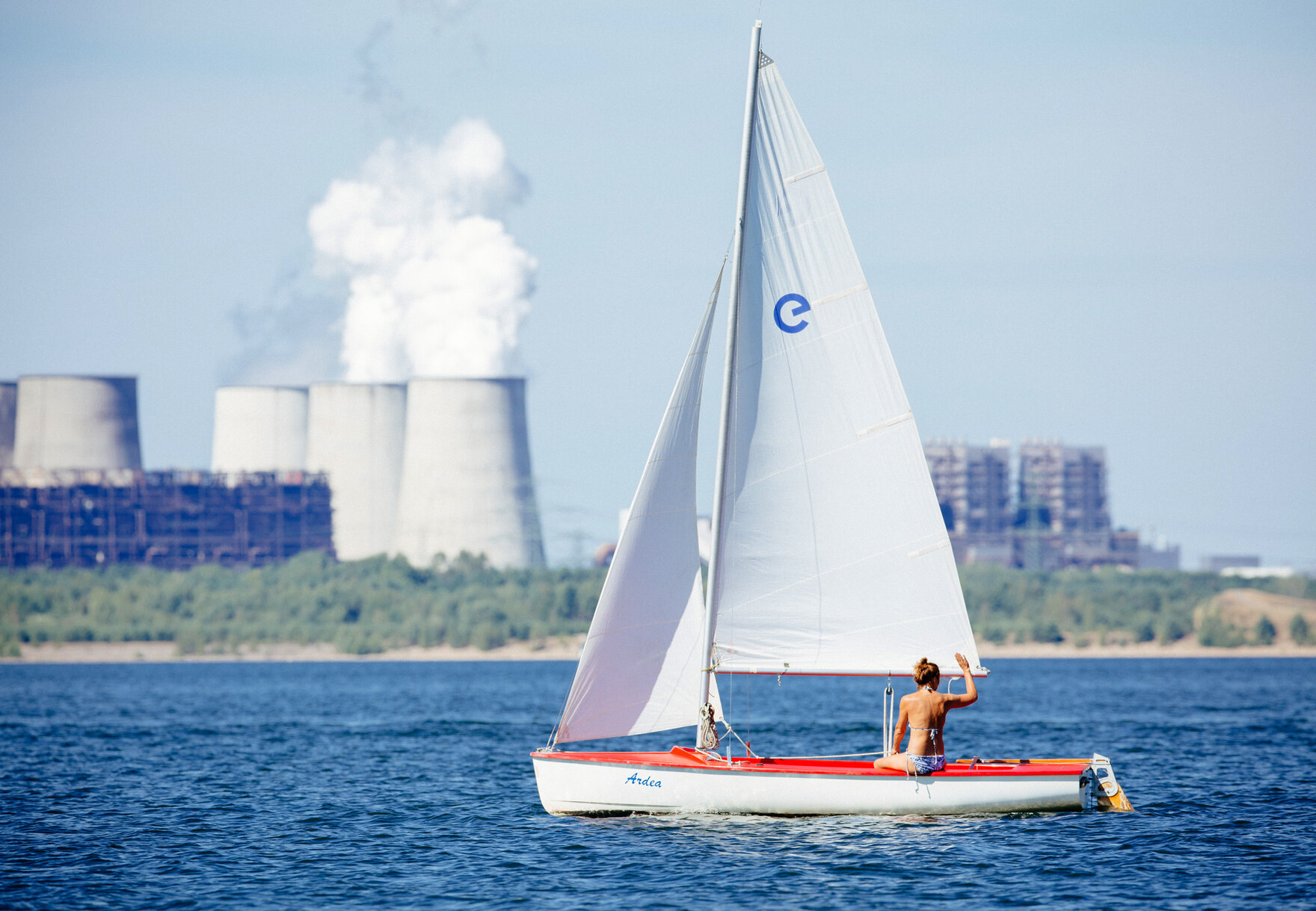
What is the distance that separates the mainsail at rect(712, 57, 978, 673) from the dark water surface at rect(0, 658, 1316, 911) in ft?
9.12

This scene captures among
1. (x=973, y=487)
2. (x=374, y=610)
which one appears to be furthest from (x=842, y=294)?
(x=973, y=487)

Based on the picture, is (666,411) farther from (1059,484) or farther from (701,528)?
(1059,484)

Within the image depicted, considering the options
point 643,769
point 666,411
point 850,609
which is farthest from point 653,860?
point 666,411

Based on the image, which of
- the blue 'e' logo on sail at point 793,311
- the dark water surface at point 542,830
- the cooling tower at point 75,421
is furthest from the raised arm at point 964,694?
the cooling tower at point 75,421

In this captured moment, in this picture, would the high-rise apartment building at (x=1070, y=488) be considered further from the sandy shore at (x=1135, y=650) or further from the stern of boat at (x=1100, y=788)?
the stern of boat at (x=1100, y=788)

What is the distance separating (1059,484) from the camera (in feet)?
577

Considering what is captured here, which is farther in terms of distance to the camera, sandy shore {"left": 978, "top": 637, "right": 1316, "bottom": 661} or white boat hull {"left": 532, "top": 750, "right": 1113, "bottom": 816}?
sandy shore {"left": 978, "top": 637, "right": 1316, "bottom": 661}

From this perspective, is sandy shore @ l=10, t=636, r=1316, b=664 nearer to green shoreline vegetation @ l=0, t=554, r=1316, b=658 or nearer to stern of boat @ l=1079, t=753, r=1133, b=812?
green shoreline vegetation @ l=0, t=554, r=1316, b=658

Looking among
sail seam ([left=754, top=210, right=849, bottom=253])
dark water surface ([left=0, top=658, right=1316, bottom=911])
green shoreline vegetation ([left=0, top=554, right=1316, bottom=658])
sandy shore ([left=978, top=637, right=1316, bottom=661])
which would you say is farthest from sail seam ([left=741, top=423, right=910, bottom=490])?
sandy shore ([left=978, top=637, right=1316, bottom=661])

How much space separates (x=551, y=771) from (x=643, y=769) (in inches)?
65.3

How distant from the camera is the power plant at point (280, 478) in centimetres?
10200

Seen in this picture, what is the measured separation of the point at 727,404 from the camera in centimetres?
2589

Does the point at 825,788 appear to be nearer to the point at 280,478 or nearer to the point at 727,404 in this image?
the point at 727,404

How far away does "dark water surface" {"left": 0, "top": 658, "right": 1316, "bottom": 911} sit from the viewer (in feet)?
74.6
